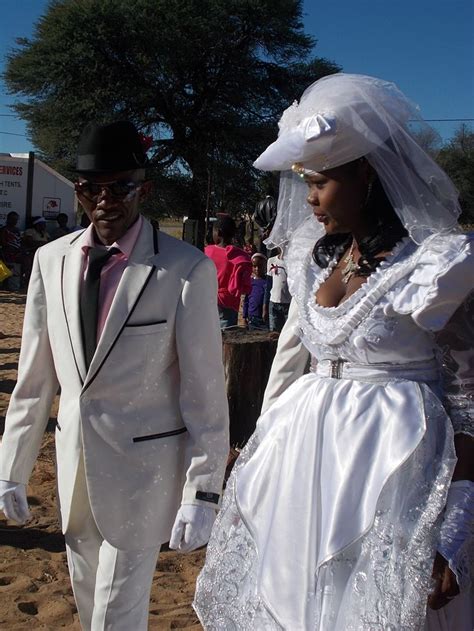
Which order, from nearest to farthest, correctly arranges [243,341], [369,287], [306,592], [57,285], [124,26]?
1. [306,592]
2. [369,287]
3. [57,285]
4. [243,341]
5. [124,26]

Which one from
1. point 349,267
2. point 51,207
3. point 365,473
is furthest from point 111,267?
point 51,207

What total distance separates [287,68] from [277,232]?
31642mm

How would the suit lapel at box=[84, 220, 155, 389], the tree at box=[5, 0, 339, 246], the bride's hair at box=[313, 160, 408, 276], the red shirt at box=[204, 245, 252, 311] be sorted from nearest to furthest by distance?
the bride's hair at box=[313, 160, 408, 276], the suit lapel at box=[84, 220, 155, 389], the red shirt at box=[204, 245, 252, 311], the tree at box=[5, 0, 339, 246]

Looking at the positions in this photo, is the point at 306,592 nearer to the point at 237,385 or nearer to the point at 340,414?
the point at 340,414

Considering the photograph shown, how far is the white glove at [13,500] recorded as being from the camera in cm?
258

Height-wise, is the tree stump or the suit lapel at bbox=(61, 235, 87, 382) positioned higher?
the suit lapel at bbox=(61, 235, 87, 382)

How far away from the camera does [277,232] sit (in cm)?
263

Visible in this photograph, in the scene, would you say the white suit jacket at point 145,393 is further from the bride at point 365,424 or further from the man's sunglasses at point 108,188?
the bride at point 365,424

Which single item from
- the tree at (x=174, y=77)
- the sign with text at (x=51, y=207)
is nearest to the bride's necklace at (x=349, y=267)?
the sign with text at (x=51, y=207)

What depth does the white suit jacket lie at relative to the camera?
2436 mm

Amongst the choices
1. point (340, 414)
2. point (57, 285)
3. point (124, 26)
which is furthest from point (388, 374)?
point (124, 26)

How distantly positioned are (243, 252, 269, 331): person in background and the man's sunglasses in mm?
8312

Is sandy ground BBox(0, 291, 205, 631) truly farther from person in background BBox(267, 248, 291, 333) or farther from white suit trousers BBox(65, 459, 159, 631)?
person in background BBox(267, 248, 291, 333)

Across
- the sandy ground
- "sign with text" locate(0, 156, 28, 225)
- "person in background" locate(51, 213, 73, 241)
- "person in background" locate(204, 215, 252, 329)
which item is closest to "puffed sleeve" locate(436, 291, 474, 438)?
the sandy ground
